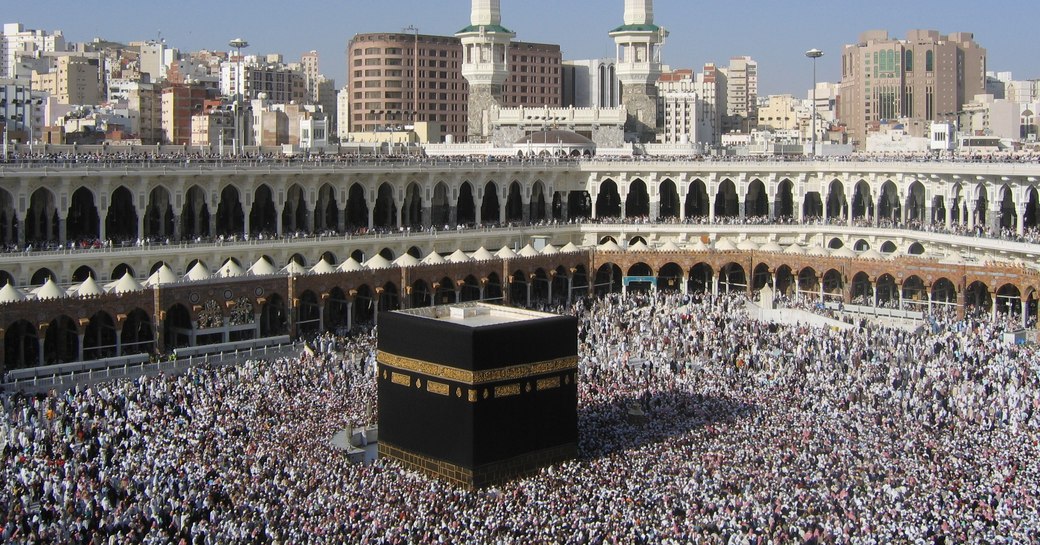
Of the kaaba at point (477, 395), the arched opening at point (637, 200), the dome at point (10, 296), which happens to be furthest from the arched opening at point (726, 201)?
the dome at point (10, 296)

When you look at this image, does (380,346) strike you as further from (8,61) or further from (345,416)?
(8,61)

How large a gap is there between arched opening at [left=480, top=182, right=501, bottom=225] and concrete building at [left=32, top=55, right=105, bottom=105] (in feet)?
244

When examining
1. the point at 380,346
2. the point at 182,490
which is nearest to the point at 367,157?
the point at 380,346

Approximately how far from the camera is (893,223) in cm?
6016

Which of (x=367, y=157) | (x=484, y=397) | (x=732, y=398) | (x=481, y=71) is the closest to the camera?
(x=484, y=397)

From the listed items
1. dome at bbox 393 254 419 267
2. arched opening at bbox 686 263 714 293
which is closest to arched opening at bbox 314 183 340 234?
dome at bbox 393 254 419 267

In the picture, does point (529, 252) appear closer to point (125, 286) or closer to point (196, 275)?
point (196, 275)

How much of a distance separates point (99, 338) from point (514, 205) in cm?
2946

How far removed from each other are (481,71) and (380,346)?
5291cm

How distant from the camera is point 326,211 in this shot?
2286 inches

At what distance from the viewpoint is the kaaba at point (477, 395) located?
29359 millimetres

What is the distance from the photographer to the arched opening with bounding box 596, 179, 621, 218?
67875 millimetres

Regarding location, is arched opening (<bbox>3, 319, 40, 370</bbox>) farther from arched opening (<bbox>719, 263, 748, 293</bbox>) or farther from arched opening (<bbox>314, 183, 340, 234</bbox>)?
arched opening (<bbox>719, 263, 748, 293</bbox>)

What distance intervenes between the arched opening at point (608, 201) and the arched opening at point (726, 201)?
526cm
